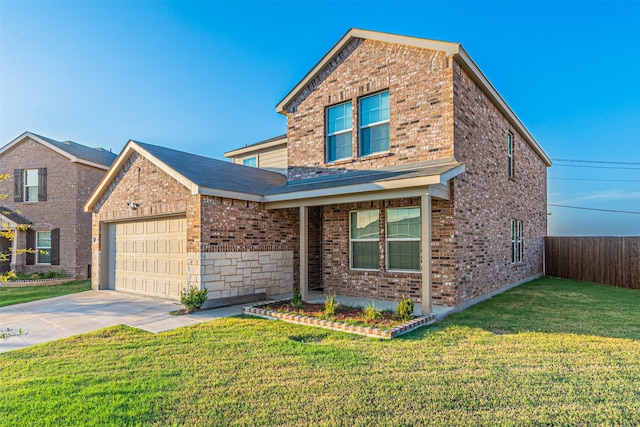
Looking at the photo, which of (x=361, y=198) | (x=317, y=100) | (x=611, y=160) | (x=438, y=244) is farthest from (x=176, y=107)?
(x=611, y=160)

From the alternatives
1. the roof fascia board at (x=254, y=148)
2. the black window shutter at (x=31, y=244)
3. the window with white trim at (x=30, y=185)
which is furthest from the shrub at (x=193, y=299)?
the window with white trim at (x=30, y=185)

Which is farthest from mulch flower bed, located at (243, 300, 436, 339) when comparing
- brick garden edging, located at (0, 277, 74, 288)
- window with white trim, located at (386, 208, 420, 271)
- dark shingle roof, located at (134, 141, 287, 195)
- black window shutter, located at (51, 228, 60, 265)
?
black window shutter, located at (51, 228, 60, 265)


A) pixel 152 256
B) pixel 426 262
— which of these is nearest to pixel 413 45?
pixel 426 262

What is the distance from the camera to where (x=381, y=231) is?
959 cm

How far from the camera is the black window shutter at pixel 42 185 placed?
58.1 ft

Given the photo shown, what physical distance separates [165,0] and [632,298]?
1575cm

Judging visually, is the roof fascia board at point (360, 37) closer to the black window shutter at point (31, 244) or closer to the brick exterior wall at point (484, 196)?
the brick exterior wall at point (484, 196)

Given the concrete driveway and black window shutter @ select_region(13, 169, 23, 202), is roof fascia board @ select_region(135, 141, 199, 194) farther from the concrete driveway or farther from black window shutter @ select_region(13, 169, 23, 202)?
black window shutter @ select_region(13, 169, 23, 202)

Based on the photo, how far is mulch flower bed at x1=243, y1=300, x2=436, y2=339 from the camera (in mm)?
6340

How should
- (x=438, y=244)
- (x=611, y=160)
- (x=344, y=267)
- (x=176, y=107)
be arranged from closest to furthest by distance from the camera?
(x=438, y=244) → (x=344, y=267) → (x=176, y=107) → (x=611, y=160)

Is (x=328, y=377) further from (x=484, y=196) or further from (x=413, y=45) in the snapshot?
(x=413, y=45)

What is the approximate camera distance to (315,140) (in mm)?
10977

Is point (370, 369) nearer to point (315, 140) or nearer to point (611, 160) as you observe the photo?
point (315, 140)

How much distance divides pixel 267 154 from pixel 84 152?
10454 millimetres
